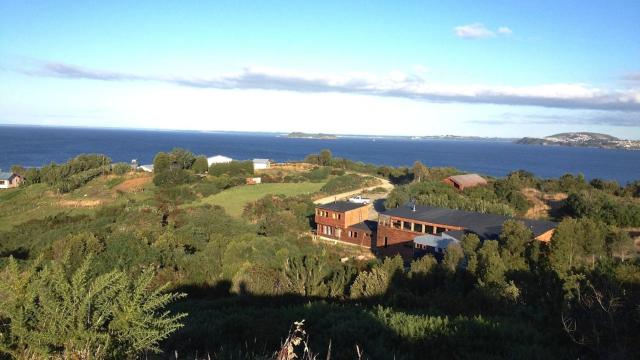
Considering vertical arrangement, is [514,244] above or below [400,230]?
above

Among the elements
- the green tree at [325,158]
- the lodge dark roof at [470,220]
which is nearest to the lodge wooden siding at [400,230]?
the lodge dark roof at [470,220]

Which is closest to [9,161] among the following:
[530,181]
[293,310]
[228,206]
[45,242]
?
[228,206]

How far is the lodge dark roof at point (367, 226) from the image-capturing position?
2944 cm

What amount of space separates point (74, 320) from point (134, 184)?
149ft

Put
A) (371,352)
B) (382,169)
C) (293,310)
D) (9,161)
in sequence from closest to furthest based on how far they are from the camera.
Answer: (371,352) → (293,310) → (382,169) → (9,161)

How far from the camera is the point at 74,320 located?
4.80 metres

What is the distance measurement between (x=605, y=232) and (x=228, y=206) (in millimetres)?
27640

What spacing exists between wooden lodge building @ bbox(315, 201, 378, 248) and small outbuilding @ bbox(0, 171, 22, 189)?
40.7m

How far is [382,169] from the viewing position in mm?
60656

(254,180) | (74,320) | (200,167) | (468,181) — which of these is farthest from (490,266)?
(200,167)

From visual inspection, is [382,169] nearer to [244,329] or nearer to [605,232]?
[605,232]

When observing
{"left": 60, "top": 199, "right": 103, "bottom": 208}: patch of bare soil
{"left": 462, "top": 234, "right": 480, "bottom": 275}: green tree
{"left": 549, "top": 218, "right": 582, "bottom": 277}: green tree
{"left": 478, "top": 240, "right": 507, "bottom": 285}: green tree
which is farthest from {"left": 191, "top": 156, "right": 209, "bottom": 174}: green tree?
{"left": 549, "top": 218, "right": 582, "bottom": 277}: green tree

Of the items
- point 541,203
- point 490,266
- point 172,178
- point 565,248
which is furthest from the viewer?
point 172,178

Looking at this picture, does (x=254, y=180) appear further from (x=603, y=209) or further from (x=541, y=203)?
(x=603, y=209)
